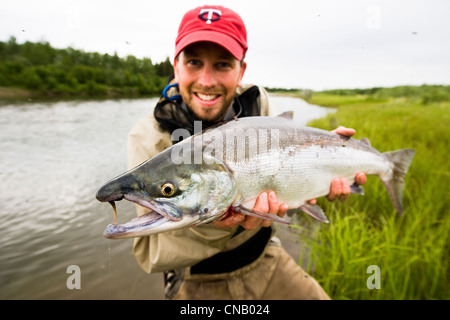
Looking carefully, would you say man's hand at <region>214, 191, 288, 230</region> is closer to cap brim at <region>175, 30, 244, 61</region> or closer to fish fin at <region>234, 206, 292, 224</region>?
fish fin at <region>234, 206, 292, 224</region>

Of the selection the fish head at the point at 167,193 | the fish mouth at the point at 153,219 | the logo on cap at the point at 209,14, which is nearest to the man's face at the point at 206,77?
the logo on cap at the point at 209,14

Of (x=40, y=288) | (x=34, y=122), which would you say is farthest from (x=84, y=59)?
(x=40, y=288)

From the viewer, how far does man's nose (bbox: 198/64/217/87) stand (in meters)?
2.35

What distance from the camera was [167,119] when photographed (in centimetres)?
241

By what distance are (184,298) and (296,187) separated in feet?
5.30

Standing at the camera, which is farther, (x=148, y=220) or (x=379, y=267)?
(x=379, y=267)

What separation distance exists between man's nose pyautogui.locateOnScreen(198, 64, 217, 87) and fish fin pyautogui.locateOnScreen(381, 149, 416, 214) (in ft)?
6.62

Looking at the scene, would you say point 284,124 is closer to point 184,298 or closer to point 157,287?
point 184,298

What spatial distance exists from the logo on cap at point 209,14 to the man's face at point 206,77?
278 millimetres

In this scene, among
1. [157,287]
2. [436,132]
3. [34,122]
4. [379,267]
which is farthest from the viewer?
[34,122]

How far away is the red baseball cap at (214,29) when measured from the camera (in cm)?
231

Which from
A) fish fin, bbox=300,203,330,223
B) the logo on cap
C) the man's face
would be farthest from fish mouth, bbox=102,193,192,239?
the logo on cap

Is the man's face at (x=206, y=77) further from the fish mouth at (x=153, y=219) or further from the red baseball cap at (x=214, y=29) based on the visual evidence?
the fish mouth at (x=153, y=219)

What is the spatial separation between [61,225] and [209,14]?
192 inches
